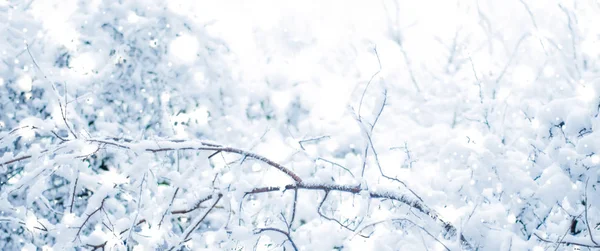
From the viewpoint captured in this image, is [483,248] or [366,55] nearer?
[483,248]

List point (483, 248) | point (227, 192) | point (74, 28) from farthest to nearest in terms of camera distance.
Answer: point (74, 28), point (483, 248), point (227, 192)

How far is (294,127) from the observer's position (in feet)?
17.2

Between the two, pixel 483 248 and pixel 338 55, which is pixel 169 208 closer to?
pixel 483 248

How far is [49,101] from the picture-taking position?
3867 millimetres

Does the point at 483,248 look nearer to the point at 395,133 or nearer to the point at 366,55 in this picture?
the point at 395,133

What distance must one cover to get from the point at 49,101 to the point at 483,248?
116 inches

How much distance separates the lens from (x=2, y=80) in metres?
3.83

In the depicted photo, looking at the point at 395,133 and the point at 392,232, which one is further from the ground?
the point at 395,133

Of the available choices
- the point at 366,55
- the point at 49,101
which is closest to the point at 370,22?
the point at 366,55

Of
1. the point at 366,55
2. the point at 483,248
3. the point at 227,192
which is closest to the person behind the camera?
the point at 227,192

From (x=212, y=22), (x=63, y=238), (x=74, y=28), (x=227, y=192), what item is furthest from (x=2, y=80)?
(x=227, y=192)

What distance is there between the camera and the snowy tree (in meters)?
1.97

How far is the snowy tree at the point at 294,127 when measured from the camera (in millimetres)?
1970

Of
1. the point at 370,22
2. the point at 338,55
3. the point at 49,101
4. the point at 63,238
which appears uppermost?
the point at 370,22
